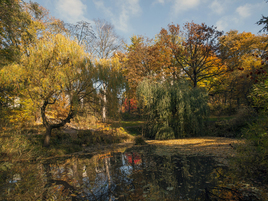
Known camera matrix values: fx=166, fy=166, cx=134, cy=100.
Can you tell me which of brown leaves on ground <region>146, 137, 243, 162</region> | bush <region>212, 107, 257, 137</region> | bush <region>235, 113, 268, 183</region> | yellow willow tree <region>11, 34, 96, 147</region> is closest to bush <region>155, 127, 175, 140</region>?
brown leaves on ground <region>146, 137, 243, 162</region>

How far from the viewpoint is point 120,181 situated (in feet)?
16.3

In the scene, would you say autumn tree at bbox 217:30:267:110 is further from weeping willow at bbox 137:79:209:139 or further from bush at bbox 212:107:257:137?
weeping willow at bbox 137:79:209:139

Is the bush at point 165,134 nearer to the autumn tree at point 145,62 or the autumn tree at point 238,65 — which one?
the autumn tree at point 145,62

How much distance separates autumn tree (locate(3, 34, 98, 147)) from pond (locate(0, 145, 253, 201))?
413cm

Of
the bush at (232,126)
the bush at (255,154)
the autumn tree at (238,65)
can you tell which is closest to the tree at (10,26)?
the bush at (255,154)

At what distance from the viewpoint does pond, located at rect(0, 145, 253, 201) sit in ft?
10.8

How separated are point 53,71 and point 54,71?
0.21 ft

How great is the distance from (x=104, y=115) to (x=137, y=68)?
1034 centimetres

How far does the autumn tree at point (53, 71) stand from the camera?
898 cm

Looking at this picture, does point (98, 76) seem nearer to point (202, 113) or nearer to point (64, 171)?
point (64, 171)

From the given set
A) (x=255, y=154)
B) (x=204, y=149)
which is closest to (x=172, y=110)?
(x=204, y=149)

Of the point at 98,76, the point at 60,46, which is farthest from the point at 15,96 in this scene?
the point at 98,76

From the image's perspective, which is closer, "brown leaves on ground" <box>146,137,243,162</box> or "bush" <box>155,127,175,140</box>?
"brown leaves on ground" <box>146,137,243,162</box>

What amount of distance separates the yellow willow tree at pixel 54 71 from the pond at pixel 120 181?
4.13m
